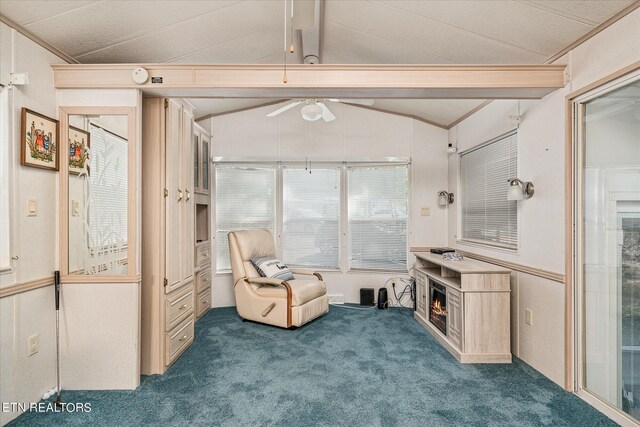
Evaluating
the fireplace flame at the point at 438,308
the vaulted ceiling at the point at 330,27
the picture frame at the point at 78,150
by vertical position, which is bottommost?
the fireplace flame at the point at 438,308

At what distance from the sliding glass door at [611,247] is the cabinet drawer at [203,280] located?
12.5ft

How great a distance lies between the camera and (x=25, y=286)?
2.04 metres

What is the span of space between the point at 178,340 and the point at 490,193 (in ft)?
11.5

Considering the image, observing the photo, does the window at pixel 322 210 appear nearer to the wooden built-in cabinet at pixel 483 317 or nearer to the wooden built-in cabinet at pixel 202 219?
the wooden built-in cabinet at pixel 202 219

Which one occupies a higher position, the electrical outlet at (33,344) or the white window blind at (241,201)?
the white window blind at (241,201)

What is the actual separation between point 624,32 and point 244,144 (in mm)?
3921

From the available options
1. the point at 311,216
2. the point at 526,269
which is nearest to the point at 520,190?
the point at 526,269

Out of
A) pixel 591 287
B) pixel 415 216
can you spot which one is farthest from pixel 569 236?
pixel 415 216

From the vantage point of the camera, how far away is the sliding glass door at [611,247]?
75.1 inches

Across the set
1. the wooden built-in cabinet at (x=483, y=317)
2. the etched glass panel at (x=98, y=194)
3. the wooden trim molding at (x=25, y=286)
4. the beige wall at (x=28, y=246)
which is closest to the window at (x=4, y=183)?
the beige wall at (x=28, y=246)

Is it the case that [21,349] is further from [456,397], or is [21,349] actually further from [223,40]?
[456,397]

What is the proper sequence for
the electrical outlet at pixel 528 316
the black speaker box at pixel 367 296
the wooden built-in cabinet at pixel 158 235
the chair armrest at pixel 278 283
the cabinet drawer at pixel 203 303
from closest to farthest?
the wooden built-in cabinet at pixel 158 235 → the electrical outlet at pixel 528 316 → the chair armrest at pixel 278 283 → the cabinet drawer at pixel 203 303 → the black speaker box at pixel 367 296

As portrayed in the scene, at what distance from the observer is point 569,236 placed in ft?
7.60

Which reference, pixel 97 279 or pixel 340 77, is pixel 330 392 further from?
pixel 340 77
